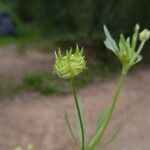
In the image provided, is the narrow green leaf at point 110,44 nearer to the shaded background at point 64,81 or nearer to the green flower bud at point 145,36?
the green flower bud at point 145,36

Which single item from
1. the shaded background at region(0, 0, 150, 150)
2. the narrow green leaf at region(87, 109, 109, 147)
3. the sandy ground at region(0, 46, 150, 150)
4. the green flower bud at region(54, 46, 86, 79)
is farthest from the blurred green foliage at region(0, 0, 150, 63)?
the green flower bud at region(54, 46, 86, 79)

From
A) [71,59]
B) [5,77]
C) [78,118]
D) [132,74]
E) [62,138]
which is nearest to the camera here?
[71,59]

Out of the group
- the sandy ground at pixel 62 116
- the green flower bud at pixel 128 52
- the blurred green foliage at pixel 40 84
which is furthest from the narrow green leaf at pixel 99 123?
the blurred green foliage at pixel 40 84

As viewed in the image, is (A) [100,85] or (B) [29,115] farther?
(A) [100,85]

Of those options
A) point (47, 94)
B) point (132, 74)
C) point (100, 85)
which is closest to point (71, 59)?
point (47, 94)

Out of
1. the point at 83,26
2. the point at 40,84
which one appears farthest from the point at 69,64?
the point at 83,26

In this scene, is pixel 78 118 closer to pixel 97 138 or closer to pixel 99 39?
pixel 97 138
